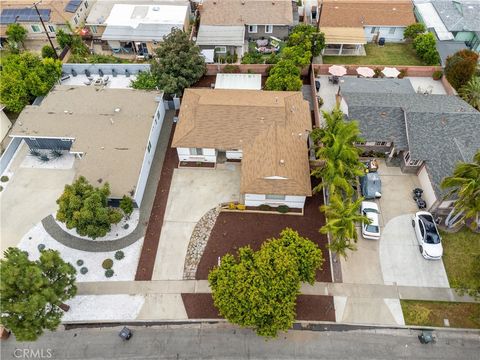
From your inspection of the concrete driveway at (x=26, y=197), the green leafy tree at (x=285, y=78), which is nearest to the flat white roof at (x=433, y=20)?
the green leafy tree at (x=285, y=78)

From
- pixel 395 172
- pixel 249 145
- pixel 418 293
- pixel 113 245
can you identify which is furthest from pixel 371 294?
pixel 113 245

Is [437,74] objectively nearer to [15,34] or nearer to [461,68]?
[461,68]

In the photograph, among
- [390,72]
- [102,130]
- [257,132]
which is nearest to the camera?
[257,132]

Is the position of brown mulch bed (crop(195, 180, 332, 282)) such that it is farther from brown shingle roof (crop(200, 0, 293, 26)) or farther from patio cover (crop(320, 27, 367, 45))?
brown shingle roof (crop(200, 0, 293, 26))

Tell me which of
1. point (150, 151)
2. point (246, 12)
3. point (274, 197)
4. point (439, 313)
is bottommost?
point (439, 313)

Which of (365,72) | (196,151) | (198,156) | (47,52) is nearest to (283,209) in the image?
(198,156)

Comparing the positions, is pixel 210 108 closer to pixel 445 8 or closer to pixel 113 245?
pixel 113 245

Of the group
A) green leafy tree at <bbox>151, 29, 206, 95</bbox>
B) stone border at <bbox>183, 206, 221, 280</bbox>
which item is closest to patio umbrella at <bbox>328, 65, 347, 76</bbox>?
green leafy tree at <bbox>151, 29, 206, 95</bbox>
